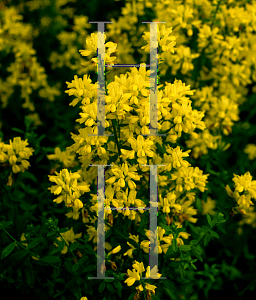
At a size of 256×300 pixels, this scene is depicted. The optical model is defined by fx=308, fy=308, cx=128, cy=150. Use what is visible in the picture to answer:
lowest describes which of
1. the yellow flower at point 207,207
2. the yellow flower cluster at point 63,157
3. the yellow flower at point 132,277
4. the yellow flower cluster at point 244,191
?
the yellow flower at point 132,277

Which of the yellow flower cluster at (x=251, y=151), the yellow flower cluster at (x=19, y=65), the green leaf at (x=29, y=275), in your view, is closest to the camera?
the green leaf at (x=29, y=275)

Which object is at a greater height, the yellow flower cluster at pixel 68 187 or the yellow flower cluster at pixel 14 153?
the yellow flower cluster at pixel 14 153

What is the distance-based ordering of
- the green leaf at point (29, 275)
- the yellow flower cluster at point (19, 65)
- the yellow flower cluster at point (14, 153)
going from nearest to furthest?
the green leaf at point (29, 275), the yellow flower cluster at point (14, 153), the yellow flower cluster at point (19, 65)

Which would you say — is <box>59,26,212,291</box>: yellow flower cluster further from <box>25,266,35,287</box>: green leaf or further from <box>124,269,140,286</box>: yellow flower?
<box>25,266,35,287</box>: green leaf

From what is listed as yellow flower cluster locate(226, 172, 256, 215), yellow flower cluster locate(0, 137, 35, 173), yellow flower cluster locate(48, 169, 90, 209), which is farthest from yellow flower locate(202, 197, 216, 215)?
yellow flower cluster locate(0, 137, 35, 173)

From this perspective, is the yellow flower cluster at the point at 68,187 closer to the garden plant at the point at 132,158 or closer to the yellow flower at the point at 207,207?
the garden plant at the point at 132,158

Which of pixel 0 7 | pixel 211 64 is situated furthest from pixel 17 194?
pixel 0 7

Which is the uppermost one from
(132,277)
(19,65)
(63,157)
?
(19,65)

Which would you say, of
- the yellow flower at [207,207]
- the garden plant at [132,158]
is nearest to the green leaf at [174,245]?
the garden plant at [132,158]

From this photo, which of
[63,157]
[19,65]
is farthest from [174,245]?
[19,65]

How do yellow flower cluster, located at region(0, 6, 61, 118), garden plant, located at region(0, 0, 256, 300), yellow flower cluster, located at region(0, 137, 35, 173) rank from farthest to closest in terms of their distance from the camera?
yellow flower cluster, located at region(0, 6, 61, 118) < yellow flower cluster, located at region(0, 137, 35, 173) < garden plant, located at region(0, 0, 256, 300)

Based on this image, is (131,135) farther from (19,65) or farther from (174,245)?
(19,65)

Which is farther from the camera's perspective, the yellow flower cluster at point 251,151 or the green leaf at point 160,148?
the yellow flower cluster at point 251,151

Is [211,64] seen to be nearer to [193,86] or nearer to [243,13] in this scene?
[193,86]
